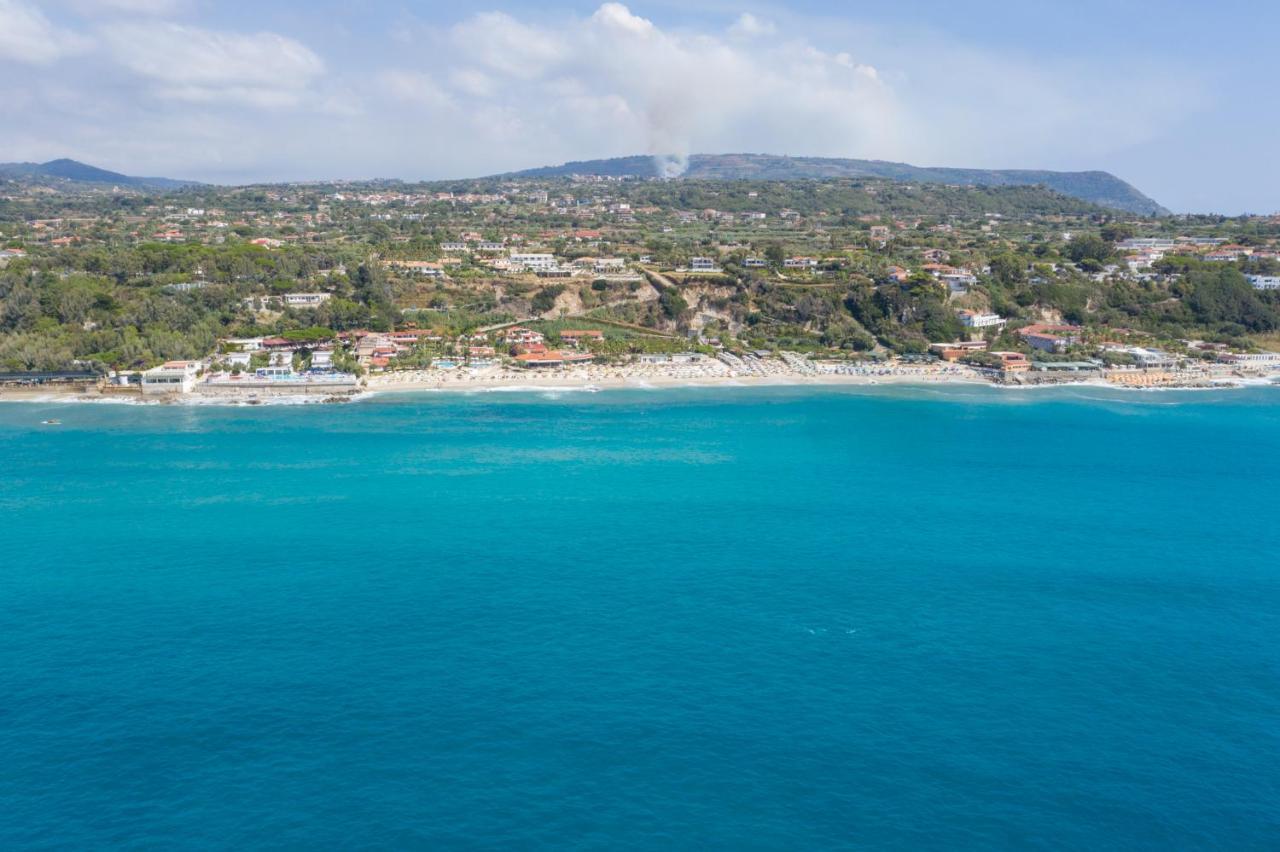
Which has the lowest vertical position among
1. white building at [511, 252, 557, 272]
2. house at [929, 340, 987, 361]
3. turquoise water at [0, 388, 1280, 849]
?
turquoise water at [0, 388, 1280, 849]

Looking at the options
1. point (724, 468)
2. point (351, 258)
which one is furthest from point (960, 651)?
point (351, 258)

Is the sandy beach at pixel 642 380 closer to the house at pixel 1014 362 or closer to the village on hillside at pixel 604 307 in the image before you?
the village on hillside at pixel 604 307

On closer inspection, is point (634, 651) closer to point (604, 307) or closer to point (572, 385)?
point (572, 385)

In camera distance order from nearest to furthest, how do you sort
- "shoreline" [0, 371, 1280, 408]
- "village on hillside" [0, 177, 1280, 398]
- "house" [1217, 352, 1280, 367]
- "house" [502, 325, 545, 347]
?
"shoreline" [0, 371, 1280, 408], "village on hillside" [0, 177, 1280, 398], "house" [502, 325, 545, 347], "house" [1217, 352, 1280, 367]

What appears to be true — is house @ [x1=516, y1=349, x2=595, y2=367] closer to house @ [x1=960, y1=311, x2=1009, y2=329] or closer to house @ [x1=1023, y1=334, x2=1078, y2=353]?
house @ [x1=960, y1=311, x2=1009, y2=329]

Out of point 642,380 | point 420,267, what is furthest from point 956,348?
point 420,267

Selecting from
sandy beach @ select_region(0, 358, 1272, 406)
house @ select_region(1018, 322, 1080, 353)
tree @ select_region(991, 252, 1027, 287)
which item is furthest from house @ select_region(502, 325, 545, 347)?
tree @ select_region(991, 252, 1027, 287)

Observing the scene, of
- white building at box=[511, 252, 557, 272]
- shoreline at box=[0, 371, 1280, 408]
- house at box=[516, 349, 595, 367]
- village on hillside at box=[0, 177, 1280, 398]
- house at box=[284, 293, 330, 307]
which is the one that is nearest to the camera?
shoreline at box=[0, 371, 1280, 408]

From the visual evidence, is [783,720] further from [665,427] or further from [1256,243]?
[1256,243]
